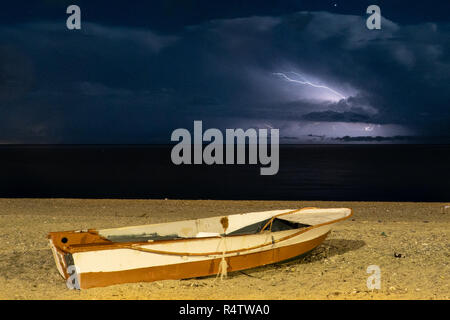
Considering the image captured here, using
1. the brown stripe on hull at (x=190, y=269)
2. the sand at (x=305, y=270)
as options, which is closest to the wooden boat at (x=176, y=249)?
the brown stripe on hull at (x=190, y=269)

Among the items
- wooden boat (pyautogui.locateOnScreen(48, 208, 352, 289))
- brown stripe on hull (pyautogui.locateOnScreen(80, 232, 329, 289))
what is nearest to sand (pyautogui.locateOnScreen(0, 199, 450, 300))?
brown stripe on hull (pyautogui.locateOnScreen(80, 232, 329, 289))

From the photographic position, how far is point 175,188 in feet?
130

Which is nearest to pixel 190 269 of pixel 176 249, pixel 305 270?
pixel 176 249

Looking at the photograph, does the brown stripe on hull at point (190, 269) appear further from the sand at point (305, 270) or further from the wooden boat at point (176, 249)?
the sand at point (305, 270)

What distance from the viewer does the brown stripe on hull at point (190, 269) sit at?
28.7 feet

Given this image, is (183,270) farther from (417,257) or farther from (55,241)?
(417,257)

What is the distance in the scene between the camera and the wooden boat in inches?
341

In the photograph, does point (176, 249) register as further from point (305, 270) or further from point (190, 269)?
point (305, 270)

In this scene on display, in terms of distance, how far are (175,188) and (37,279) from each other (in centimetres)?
2988

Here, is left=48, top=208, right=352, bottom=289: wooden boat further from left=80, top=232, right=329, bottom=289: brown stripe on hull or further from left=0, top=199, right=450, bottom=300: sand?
left=0, top=199, right=450, bottom=300: sand

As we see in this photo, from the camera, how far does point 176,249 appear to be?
29.9 ft

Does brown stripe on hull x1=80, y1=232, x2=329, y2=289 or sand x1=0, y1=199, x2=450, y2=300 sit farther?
brown stripe on hull x1=80, y1=232, x2=329, y2=289
